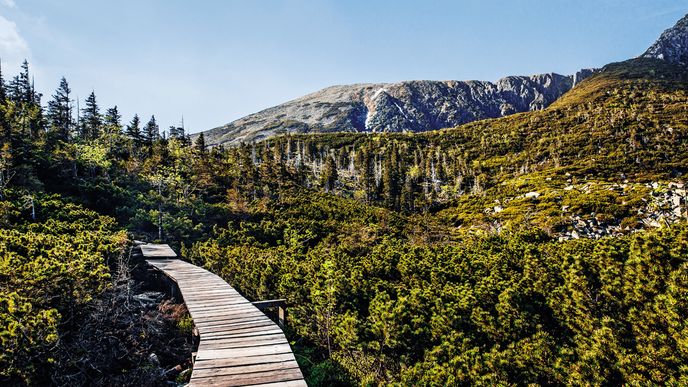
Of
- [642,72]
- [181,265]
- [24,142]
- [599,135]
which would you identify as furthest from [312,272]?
[642,72]

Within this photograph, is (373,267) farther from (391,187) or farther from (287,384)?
(391,187)

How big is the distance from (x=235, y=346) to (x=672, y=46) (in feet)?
589

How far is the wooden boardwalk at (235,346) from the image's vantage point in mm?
4219

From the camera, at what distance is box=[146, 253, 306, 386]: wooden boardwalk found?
166 inches

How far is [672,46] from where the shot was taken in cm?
12519

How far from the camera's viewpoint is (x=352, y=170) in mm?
70875

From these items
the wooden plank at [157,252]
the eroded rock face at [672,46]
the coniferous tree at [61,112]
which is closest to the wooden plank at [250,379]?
the wooden plank at [157,252]

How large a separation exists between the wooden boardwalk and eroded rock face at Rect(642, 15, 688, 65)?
166951 mm

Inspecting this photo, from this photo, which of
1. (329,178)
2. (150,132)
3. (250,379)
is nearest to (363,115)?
(329,178)

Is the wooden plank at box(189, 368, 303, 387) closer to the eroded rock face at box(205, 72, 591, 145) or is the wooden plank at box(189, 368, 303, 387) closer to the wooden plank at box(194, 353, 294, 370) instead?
the wooden plank at box(194, 353, 294, 370)

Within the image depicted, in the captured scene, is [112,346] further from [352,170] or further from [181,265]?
[352,170]

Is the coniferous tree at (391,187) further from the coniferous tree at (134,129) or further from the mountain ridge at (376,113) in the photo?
the mountain ridge at (376,113)

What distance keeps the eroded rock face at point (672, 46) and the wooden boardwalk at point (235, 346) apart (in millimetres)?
166951

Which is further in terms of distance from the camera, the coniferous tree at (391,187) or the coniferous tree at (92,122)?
the coniferous tree at (391,187)
